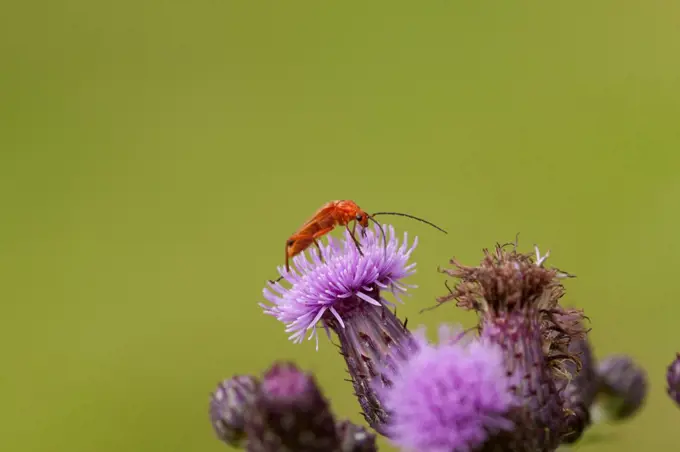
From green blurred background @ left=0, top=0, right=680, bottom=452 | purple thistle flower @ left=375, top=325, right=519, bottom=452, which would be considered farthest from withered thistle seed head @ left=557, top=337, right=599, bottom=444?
green blurred background @ left=0, top=0, right=680, bottom=452

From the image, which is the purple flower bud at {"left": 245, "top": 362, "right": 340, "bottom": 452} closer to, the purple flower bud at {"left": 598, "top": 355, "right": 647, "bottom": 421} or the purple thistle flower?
the purple thistle flower

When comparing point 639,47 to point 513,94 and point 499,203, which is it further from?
point 499,203

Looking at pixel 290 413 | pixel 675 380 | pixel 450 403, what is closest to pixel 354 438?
pixel 290 413

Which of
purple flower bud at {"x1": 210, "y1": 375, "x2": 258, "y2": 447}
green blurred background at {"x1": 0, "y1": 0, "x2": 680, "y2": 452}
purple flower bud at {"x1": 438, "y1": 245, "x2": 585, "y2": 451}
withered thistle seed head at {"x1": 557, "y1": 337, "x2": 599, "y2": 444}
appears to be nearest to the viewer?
purple flower bud at {"x1": 438, "y1": 245, "x2": 585, "y2": 451}

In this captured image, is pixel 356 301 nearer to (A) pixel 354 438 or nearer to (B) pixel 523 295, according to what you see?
(A) pixel 354 438

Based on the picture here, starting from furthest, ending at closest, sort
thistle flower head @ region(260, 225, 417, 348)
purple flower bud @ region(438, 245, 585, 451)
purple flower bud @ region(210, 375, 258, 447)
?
thistle flower head @ region(260, 225, 417, 348) → purple flower bud @ region(210, 375, 258, 447) → purple flower bud @ region(438, 245, 585, 451)

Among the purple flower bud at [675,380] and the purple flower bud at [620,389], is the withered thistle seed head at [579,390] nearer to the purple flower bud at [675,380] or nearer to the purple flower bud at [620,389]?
the purple flower bud at [620,389]
